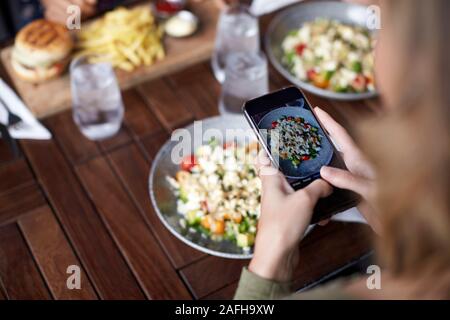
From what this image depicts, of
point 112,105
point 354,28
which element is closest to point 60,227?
point 112,105

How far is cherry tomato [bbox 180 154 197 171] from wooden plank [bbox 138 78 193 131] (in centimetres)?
13

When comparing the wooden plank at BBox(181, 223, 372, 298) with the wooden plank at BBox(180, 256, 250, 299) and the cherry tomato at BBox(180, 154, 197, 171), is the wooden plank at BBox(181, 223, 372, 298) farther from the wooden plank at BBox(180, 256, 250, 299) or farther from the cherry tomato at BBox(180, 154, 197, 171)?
the cherry tomato at BBox(180, 154, 197, 171)

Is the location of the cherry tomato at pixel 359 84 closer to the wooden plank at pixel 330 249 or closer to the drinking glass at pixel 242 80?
the drinking glass at pixel 242 80

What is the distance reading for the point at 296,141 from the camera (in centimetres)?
94

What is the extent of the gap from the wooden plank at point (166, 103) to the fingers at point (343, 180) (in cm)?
46

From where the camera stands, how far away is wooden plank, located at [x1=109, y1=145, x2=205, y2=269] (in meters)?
1.05

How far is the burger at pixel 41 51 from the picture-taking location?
4.24ft

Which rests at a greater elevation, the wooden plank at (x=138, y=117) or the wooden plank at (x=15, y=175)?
the wooden plank at (x=138, y=117)

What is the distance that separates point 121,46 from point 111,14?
11cm

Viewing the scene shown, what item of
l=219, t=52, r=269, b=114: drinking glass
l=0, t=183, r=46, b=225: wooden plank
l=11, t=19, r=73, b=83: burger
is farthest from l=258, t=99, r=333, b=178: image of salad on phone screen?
l=11, t=19, r=73, b=83: burger

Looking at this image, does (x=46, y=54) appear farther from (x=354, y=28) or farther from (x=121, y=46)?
(x=354, y=28)

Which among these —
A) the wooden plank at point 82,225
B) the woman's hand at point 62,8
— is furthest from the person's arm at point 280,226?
the woman's hand at point 62,8

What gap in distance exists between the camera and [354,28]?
1.46 m
